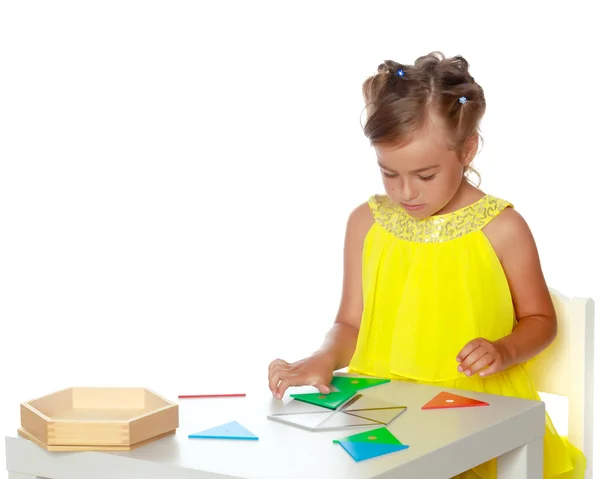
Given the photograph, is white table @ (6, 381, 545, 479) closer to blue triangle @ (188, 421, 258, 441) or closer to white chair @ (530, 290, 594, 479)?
blue triangle @ (188, 421, 258, 441)

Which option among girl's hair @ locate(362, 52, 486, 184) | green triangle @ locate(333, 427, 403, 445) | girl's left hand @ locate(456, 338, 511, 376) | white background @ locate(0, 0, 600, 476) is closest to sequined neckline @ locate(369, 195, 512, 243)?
girl's hair @ locate(362, 52, 486, 184)

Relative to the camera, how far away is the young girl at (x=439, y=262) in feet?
5.90

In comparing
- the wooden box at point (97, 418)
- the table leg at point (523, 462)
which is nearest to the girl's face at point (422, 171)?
the table leg at point (523, 462)

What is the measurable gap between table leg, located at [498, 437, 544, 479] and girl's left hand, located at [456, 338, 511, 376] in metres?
0.17

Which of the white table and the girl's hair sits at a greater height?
the girl's hair

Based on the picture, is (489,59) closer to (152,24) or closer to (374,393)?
(152,24)

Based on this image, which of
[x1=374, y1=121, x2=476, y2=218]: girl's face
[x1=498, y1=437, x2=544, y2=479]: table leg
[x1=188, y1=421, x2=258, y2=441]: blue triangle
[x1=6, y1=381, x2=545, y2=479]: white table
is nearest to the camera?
[x1=6, y1=381, x2=545, y2=479]: white table

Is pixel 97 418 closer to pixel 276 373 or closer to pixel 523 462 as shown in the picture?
pixel 276 373

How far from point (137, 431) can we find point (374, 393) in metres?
0.43

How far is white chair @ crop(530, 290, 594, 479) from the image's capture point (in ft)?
6.11

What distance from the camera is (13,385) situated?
9.97ft

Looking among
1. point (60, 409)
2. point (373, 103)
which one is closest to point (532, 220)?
point (373, 103)

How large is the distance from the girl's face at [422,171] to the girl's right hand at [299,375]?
14.0 inches

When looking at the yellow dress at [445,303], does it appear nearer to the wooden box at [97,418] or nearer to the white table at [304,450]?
the white table at [304,450]
